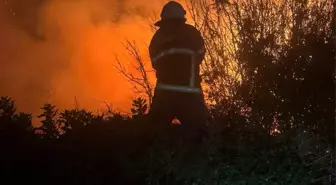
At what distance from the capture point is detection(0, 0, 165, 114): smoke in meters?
12.3

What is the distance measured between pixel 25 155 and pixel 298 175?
1984 mm

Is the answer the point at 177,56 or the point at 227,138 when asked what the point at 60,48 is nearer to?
the point at 177,56

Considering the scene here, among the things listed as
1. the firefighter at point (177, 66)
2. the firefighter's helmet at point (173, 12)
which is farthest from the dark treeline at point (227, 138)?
the firefighter's helmet at point (173, 12)

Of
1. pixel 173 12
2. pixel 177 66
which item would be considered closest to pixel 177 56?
pixel 177 66

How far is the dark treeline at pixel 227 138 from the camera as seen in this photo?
3832mm

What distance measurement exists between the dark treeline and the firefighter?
34cm

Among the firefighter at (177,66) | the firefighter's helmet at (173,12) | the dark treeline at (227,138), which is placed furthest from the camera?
the firefighter's helmet at (173,12)

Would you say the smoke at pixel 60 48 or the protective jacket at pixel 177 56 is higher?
the smoke at pixel 60 48

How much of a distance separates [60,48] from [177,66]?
788cm

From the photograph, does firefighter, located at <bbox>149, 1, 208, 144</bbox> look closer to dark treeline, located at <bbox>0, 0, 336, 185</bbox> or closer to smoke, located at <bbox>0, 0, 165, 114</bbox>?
dark treeline, located at <bbox>0, 0, 336, 185</bbox>

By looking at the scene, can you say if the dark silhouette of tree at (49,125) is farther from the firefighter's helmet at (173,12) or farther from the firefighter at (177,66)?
the firefighter's helmet at (173,12)

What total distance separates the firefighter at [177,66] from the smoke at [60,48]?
639 centimetres

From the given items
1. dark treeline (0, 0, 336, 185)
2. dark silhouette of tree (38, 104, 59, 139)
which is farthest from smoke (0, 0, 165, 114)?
dark silhouette of tree (38, 104, 59, 139)

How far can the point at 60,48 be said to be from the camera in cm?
1293
